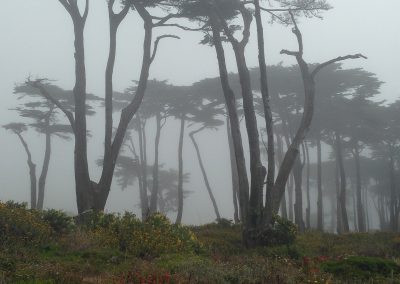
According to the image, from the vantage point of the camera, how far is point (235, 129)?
50.1 feet

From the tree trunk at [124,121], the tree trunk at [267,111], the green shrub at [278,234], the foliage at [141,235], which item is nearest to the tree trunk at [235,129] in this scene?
the green shrub at [278,234]

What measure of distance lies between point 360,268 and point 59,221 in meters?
7.69

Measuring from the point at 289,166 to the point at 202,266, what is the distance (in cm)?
628

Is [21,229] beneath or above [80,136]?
beneath

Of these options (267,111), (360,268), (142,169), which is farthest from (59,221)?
(142,169)

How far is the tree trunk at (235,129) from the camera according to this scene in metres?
14.6

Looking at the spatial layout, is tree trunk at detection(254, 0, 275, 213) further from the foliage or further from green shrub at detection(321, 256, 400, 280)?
green shrub at detection(321, 256, 400, 280)

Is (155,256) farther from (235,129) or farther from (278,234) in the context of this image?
(235,129)

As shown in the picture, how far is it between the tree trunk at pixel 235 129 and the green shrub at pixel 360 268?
4.64 meters

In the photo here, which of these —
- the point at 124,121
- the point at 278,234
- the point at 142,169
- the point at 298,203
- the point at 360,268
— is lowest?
the point at 360,268

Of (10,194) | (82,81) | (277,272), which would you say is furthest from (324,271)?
(10,194)

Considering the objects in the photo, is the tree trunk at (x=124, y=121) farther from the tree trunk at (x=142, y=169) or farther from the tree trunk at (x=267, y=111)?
the tree trunk at (x=142, y=169)

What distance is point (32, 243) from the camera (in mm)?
10219

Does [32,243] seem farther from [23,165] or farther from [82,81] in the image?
[23,165]
